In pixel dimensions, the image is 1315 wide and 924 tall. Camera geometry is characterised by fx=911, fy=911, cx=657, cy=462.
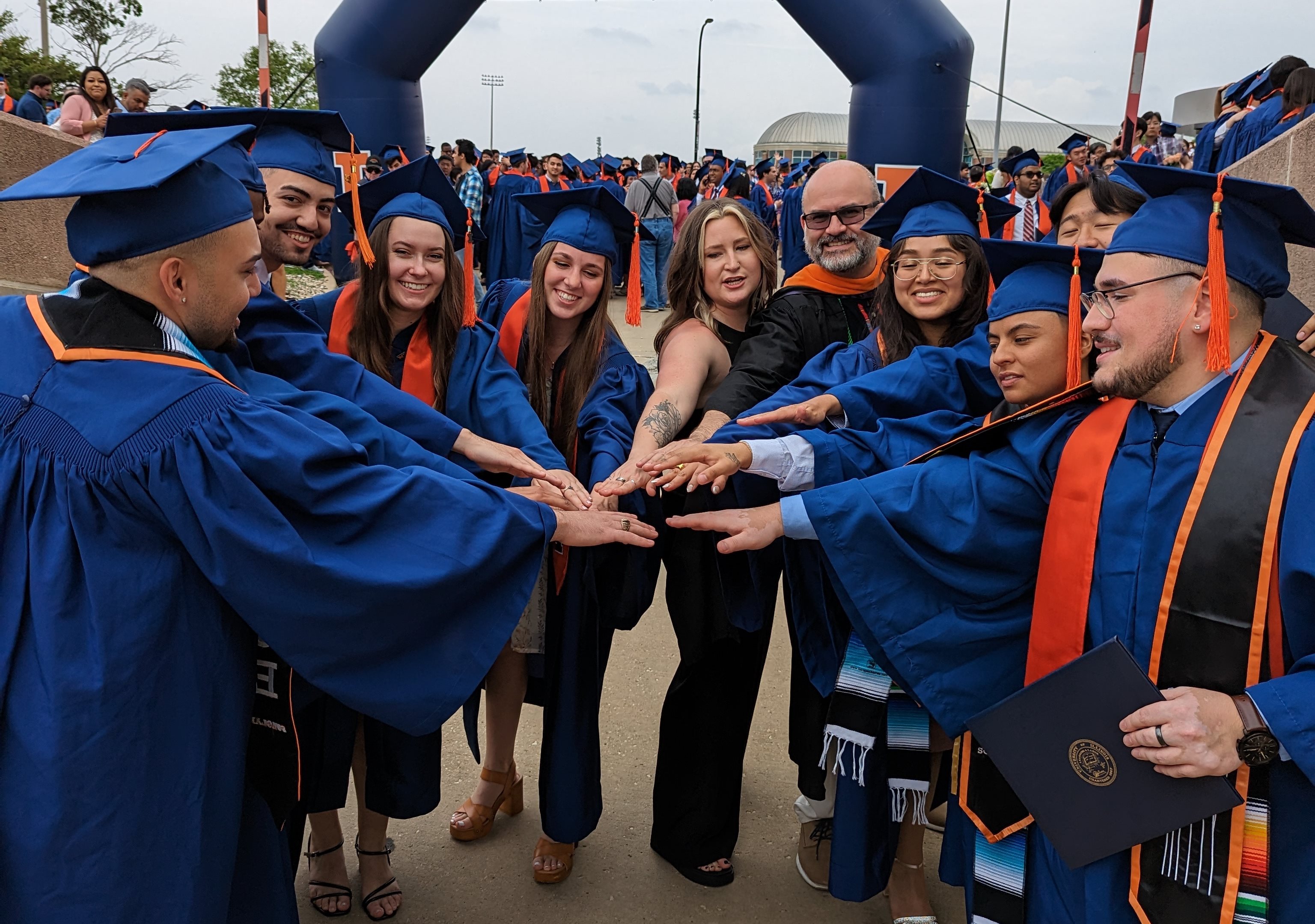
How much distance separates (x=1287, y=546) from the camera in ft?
5.14

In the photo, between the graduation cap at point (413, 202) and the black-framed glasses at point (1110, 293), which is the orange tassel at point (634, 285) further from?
the black-framed glasses at point (1110, 293)

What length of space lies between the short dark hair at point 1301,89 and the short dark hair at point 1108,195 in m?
4.89

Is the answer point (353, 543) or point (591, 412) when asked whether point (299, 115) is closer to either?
point (591, 412)

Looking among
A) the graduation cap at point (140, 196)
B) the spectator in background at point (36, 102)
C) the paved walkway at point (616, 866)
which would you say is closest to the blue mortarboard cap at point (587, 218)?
the graduation cap at point (140, 196)

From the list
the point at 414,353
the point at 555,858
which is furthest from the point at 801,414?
the point at 555,858

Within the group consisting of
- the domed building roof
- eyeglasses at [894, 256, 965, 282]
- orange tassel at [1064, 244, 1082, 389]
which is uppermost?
the domed building roof

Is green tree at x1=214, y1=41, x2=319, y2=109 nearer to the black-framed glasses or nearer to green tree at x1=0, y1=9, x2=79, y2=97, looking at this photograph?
green tree at x1=0, y1=9, x2=79, y2=97

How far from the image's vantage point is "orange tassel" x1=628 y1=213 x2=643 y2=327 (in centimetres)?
317

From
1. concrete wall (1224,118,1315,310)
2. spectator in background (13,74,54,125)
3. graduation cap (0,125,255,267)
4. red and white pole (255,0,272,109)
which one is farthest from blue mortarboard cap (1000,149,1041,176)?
spectator in background (13,74,54,125)

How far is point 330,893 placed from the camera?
2.69 metres

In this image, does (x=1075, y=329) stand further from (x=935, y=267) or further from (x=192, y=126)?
(x=192, y=126)

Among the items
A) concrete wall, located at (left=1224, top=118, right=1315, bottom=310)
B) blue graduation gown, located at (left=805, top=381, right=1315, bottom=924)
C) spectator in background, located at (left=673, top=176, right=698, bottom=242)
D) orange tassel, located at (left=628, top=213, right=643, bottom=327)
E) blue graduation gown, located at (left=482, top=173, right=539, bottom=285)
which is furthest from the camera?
spectator in background, located at (left=673, top=176, right=698, bottom=242)

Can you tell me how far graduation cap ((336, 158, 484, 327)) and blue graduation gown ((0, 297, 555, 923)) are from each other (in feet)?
3.82

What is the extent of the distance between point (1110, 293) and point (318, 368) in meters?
1.86
